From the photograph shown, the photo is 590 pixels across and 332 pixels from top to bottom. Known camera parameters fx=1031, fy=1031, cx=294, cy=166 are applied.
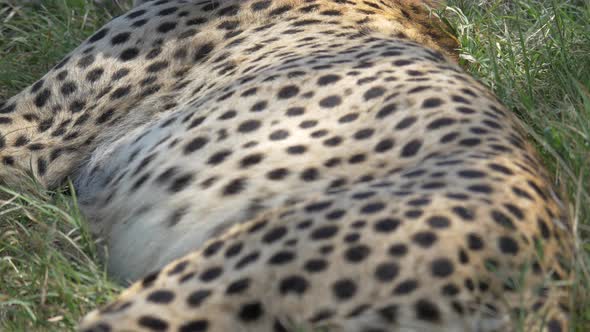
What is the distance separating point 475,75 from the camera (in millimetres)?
4004

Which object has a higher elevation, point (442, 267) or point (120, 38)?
point (120, 38)

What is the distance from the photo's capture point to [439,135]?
9.11 ft

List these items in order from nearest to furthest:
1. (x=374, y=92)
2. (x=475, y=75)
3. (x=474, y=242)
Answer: (x=474, y=242) → (x=374, y=92) → (x=475, y=75)

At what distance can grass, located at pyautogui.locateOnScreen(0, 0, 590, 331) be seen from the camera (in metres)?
2.81

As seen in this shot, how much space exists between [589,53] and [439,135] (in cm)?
141

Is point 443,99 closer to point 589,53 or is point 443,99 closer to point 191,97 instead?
point 191,97

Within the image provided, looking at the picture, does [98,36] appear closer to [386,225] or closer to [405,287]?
[386,225]

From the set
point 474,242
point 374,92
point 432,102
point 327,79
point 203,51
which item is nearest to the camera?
point 474,242

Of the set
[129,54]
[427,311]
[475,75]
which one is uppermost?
[129,54]

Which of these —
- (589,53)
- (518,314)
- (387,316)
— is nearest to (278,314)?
(387,316)

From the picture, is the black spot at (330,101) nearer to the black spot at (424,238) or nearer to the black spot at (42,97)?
the black spot at (424,238)

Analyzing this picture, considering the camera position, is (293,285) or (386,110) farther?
(386,110)

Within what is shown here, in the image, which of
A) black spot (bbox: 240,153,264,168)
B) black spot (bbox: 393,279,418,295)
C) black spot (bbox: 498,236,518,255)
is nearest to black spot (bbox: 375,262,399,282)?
black spot (bbox: 393,279,418,295)

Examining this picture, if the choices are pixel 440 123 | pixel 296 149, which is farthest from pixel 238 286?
pixel 440 123
